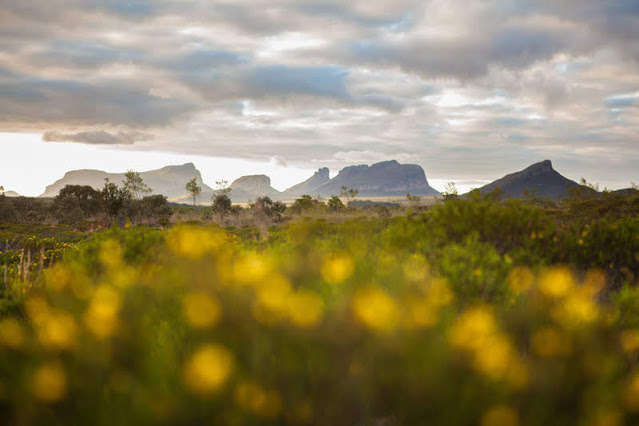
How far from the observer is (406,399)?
1.72m

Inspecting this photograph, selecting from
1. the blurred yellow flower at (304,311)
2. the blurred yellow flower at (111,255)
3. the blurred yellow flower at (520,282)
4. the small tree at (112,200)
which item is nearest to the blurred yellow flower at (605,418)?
the blurred yellow flower at (304,311)

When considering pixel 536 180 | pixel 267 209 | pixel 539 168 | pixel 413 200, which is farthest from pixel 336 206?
pixel 539 168

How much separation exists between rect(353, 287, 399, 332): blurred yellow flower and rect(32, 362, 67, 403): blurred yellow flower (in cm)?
142

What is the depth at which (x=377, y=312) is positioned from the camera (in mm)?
1893

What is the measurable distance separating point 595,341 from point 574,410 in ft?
2.25

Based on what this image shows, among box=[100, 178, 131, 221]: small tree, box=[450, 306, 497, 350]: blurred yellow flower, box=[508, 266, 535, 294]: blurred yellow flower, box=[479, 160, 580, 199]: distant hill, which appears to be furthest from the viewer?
box=[479, 160, 580, 199]: distant hill

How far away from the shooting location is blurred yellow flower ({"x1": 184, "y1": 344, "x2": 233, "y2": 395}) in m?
1.50

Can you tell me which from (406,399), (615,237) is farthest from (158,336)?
(615,237)

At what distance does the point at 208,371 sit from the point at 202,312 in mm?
556

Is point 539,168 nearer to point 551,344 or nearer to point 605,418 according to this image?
point 551,344

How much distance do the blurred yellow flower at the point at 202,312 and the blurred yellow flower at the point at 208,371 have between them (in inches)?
11.6

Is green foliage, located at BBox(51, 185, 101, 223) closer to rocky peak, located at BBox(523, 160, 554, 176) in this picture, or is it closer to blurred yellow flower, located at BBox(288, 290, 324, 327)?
blurred yellow flower, located at BBox(288, 290, 324, 327)

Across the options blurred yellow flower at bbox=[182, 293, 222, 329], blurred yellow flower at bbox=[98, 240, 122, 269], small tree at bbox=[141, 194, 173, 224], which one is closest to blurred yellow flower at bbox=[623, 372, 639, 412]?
blurred yellow flower at bbox=[182, 293, 222, 329]

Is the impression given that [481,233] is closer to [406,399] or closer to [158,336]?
[406,399]
